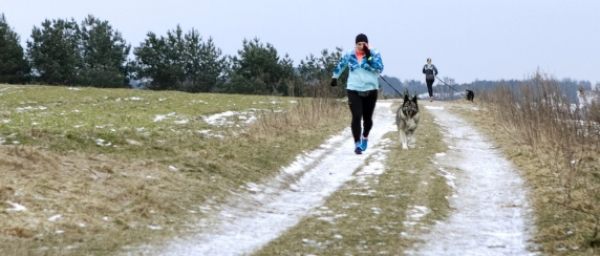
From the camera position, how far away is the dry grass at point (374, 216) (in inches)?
202

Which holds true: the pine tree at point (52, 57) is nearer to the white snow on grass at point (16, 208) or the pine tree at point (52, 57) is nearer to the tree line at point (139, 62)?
the tree line at point (139, 62)

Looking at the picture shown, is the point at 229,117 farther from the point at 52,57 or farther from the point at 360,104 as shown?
the point at 52,57

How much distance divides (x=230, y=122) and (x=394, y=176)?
30.7ft

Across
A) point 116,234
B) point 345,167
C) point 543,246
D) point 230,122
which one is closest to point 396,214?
point 543,246

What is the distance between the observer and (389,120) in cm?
1989

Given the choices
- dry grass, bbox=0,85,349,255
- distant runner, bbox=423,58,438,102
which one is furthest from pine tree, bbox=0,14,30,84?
dry grass, bbox=0,85,349,255

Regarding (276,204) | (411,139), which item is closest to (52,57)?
(411,139)

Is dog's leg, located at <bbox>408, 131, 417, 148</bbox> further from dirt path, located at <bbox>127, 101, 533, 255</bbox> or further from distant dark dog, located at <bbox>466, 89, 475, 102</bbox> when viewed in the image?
distant dark dog, located at <bbox>466, 89, 475, 102</bbox>

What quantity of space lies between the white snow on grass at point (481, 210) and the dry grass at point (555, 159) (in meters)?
0.20

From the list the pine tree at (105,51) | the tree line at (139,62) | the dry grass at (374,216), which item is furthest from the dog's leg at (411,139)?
the pine tree at (105,51)

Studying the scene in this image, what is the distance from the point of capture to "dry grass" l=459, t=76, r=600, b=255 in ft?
18.3

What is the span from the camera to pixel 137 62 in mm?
54656

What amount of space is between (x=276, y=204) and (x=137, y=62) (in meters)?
49.8

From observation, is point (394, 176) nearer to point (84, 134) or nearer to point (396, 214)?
point (396, 214)
